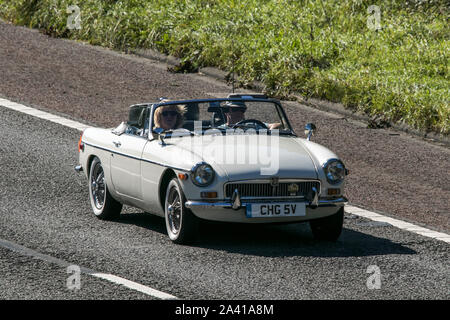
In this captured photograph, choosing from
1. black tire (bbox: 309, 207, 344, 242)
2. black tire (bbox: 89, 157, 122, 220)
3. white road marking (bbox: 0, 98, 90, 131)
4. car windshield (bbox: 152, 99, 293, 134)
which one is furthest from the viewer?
white road marking (bbox: 0, 98, 90, 131)

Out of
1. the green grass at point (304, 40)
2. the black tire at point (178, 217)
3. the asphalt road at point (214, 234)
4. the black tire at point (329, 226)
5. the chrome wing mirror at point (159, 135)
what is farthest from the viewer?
the green grass at point (304, 40)

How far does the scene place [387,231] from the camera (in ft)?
34.2

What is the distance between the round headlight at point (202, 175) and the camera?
8.94 metres

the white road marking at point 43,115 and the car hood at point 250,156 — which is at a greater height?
the car hood at point 250,156

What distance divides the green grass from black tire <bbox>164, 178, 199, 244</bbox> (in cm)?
778

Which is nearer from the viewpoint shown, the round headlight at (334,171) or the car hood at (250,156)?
the car hood at (250,156)

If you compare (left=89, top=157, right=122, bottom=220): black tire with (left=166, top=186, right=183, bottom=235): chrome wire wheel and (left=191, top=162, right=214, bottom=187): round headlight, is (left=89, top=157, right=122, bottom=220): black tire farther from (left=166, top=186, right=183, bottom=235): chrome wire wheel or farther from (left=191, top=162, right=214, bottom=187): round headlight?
(left=191, top=162, right=214, bottom=187): round headlight

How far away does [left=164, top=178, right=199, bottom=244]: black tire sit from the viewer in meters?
9.02

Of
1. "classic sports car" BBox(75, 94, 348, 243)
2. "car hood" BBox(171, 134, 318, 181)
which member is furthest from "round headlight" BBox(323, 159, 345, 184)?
"car hood" BBox(171, 134, 318, 181)

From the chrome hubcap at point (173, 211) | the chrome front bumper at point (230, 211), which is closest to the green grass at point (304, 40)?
the chrome front bumper at point (230, 211)

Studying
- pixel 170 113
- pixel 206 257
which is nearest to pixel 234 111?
pixel 170 113

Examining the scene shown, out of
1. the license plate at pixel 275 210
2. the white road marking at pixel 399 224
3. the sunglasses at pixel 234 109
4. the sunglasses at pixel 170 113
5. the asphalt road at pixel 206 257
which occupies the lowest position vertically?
the white road marking at pixel 399 224

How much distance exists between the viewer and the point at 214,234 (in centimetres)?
976

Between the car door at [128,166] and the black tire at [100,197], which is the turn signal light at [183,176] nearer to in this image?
the car door at [128,166]
